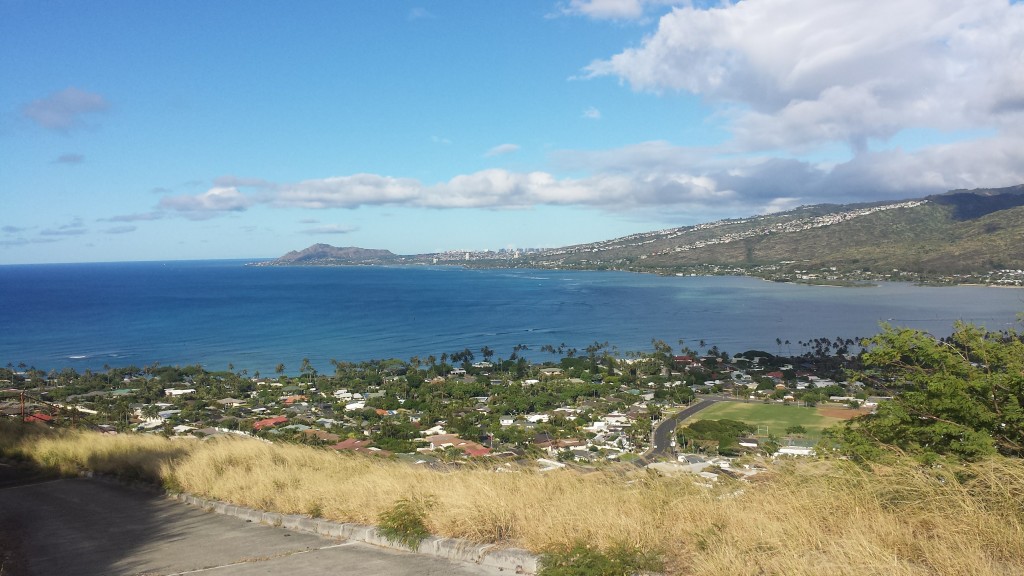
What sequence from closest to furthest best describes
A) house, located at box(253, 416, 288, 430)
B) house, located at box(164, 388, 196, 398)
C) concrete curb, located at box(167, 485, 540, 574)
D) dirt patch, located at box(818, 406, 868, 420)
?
1. concrete curb, located at box(167, 485, 540, 574)
2. house, located at box(253, 416, 288, 430)
3. dirt patch, located at box(818, 406, 868, 420)
4. house, located at box(164, 388, 196, 398)

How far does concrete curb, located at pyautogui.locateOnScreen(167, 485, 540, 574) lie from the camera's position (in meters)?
4.28

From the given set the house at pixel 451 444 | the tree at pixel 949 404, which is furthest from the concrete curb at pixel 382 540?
the house at pixel 451 444

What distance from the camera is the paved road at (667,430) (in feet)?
98.3

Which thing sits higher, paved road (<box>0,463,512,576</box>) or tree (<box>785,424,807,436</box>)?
paved road (<box>0,463,512,576</box>)

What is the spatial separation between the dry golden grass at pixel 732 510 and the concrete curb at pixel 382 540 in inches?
5.1

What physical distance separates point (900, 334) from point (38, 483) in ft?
39.7

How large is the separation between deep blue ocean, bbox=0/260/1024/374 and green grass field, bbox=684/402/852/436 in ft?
84.8

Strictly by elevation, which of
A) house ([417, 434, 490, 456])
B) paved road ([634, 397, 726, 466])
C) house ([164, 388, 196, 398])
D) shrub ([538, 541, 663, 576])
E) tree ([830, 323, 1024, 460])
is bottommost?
paved road ([634, 397, 726, 466])

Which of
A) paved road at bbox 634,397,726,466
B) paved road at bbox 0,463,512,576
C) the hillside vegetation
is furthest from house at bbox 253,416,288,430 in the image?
paved road at bbox 0,463,512,576

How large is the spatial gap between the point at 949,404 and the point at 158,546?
775cm

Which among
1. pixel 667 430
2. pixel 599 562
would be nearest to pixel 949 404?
pixel 599 562

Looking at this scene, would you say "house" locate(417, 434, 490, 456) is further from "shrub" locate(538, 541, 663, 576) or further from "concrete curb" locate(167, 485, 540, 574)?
"shrub" locate(538, 541, 663, 576)

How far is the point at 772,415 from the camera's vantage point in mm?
41031

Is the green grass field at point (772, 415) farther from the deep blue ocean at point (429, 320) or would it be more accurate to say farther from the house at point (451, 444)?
the deep blue ocean at point (429, 320)
